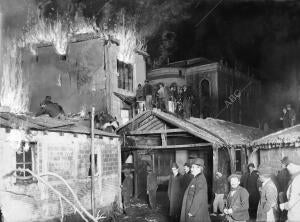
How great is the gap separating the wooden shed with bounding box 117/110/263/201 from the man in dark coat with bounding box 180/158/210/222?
25.9 ft

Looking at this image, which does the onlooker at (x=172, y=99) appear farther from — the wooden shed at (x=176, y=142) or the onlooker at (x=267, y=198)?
the onlooker at (x=267, y=198)

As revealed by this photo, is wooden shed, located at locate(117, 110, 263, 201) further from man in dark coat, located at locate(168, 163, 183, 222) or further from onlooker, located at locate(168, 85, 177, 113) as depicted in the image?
man in dark coat, located at locate(168, 163, 183, 222)

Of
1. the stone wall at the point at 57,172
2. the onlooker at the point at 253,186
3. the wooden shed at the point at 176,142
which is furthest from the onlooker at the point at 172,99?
the onlooker at the point at 253,186

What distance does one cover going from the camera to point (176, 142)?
63.8 ft

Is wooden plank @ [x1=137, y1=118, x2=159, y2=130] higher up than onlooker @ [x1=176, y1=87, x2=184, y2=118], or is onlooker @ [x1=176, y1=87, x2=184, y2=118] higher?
onlooker @ [x1=176, y1=87, x2=184, y2=118]

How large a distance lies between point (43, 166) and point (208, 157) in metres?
10.1

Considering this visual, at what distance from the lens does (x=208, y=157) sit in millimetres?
18609

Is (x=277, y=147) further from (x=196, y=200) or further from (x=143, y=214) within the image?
(x=196, y=200)

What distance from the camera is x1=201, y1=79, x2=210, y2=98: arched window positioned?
2850 centimetres

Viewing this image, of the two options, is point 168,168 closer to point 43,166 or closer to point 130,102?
point 130,102

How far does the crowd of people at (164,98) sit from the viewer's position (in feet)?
70.2

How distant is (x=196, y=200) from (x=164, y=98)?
47.7ft

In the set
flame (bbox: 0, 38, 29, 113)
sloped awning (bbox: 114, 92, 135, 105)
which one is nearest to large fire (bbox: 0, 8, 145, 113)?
flame (bbox: 0, 38, 29, 113)

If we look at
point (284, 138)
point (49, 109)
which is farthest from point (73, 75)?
point (284, 138)
